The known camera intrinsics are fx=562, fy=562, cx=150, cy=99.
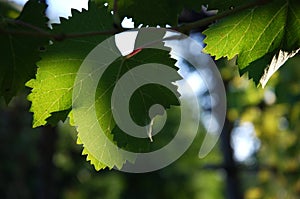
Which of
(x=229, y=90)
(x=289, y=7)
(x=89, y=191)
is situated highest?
(x=229, y=90)

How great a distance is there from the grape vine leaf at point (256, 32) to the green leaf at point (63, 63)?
12cm

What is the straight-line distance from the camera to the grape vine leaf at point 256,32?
0.55 meters

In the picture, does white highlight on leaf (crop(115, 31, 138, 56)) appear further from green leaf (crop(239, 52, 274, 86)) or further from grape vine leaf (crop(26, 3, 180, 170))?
green leaf (crop(239, 52, 274, 86))

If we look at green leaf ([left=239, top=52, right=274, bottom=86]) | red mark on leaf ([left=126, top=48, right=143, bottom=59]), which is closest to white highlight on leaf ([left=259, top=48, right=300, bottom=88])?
green leaf ([left=239, top=52, right=274, bottom=86])

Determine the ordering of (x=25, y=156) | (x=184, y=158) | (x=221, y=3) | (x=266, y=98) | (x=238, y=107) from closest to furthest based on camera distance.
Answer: (x=221, y=3)
(x=238, y=107)
(x=266, y=98)
(x=25, y=156)
(x=184, y=158)

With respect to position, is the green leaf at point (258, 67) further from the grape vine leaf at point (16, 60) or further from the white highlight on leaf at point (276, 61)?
the grape vine leaf at point (16, 60)

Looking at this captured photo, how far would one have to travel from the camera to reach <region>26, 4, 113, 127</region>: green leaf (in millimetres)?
563

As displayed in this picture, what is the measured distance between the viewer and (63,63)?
570mm

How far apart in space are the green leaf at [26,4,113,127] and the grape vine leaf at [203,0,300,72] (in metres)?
0.12

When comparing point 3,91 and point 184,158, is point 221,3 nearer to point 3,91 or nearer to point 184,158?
point 3,91

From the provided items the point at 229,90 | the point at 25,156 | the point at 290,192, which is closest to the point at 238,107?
the point at 229,90

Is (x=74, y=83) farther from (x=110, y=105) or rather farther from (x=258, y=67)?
(x=258, y=67)

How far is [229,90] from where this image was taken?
2629mm

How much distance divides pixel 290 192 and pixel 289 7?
215cm
